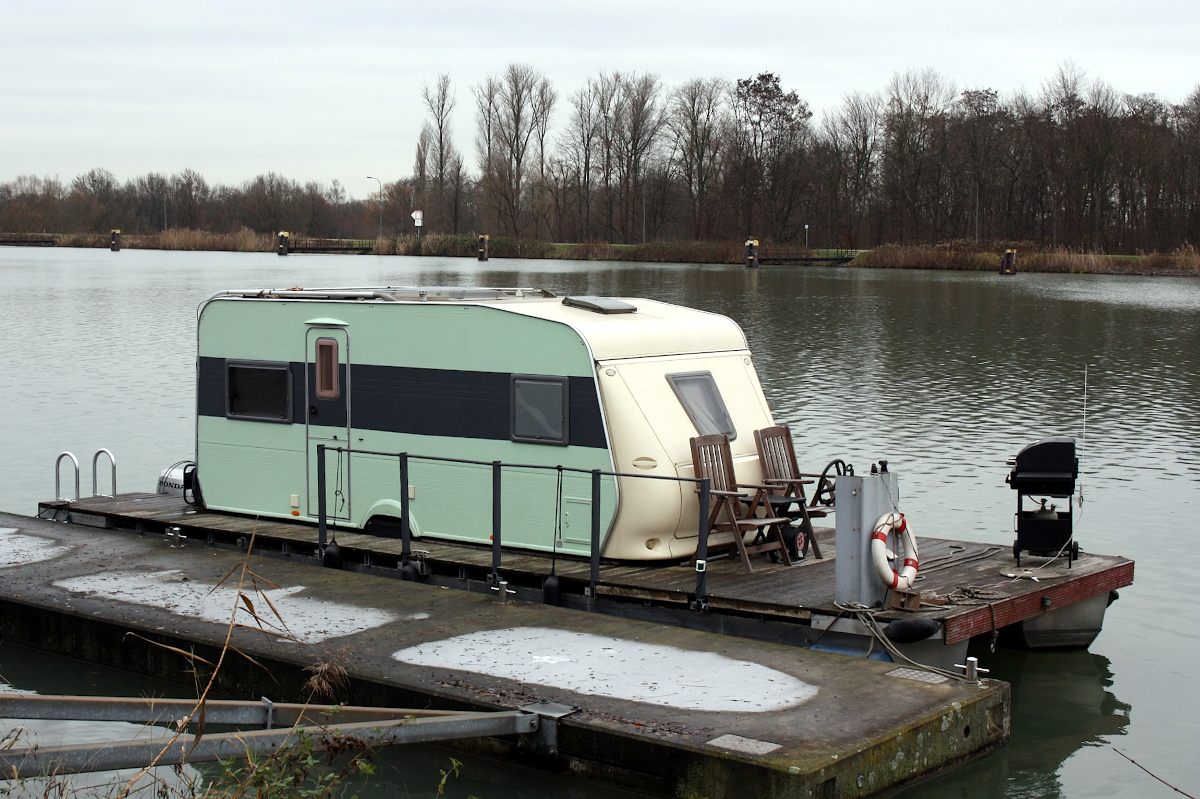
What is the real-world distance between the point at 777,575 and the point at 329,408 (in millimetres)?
4695

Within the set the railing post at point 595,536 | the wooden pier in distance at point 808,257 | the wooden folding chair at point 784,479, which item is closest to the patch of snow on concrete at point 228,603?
the railing post at point 595,536

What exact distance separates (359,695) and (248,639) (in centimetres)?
133

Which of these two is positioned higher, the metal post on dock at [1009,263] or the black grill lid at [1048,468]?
the metal post on dock at [1009,263]

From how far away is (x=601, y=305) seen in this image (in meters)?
11.6

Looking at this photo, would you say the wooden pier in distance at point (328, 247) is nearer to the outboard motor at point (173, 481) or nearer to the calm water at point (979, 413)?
the calm water at point (979, 413)

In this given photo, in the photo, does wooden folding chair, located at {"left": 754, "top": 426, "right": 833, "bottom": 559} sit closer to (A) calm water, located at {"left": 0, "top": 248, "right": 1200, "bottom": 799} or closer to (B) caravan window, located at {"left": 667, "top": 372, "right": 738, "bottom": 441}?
(B) caravan window, located at {"left": 667, "top": 372, "right": 738, "bottom": 441}

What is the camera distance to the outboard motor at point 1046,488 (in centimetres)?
1060

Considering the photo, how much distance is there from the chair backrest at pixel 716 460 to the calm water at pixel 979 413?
2872 millimetres

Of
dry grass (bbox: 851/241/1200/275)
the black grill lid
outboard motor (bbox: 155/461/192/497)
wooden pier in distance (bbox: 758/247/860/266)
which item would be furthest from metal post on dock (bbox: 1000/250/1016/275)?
the black grill lid

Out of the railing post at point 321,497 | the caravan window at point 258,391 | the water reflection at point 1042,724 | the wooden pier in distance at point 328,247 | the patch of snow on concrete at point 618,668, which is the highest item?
the wooden pier in distance at point 328,247

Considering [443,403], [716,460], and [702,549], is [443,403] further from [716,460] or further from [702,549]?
[702,549]

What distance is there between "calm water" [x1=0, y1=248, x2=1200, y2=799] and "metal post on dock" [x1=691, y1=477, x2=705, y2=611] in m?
2.38

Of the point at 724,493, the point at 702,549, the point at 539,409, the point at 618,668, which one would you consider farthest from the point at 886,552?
the point at 539,409

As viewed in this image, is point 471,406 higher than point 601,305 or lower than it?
lower
